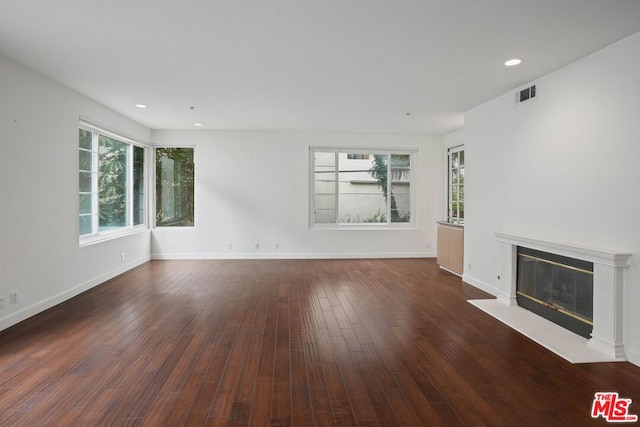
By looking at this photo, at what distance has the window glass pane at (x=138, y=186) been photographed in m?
6.81

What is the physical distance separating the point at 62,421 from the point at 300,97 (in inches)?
165

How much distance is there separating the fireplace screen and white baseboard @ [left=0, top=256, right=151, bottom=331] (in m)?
5.60

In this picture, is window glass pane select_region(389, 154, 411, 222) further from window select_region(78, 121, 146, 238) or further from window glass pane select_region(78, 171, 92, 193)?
window glass pane select_region(78, 171, 92, 193)

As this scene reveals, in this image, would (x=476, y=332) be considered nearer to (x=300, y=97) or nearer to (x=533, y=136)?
(x=533, y=136)

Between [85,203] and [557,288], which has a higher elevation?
[85,203]

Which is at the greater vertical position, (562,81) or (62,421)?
(562,81)

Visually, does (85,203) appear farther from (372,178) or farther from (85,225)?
(372,178)

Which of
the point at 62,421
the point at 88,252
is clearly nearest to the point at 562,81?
the point at 62,421

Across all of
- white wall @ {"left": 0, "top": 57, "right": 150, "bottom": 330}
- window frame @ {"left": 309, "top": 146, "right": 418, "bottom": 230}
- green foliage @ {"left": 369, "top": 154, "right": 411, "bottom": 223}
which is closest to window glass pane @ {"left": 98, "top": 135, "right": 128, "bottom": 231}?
white wall @ {"left": 0, "top": 57, "right": 150, "bottom": 330}

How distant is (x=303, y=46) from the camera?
3.22m

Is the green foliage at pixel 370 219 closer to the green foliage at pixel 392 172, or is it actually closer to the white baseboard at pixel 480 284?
the green foliage at pixel 392 172

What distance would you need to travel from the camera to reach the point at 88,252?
16.4 ft

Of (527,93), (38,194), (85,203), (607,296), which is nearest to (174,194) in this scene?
(85,203)

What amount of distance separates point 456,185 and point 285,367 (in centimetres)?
575
